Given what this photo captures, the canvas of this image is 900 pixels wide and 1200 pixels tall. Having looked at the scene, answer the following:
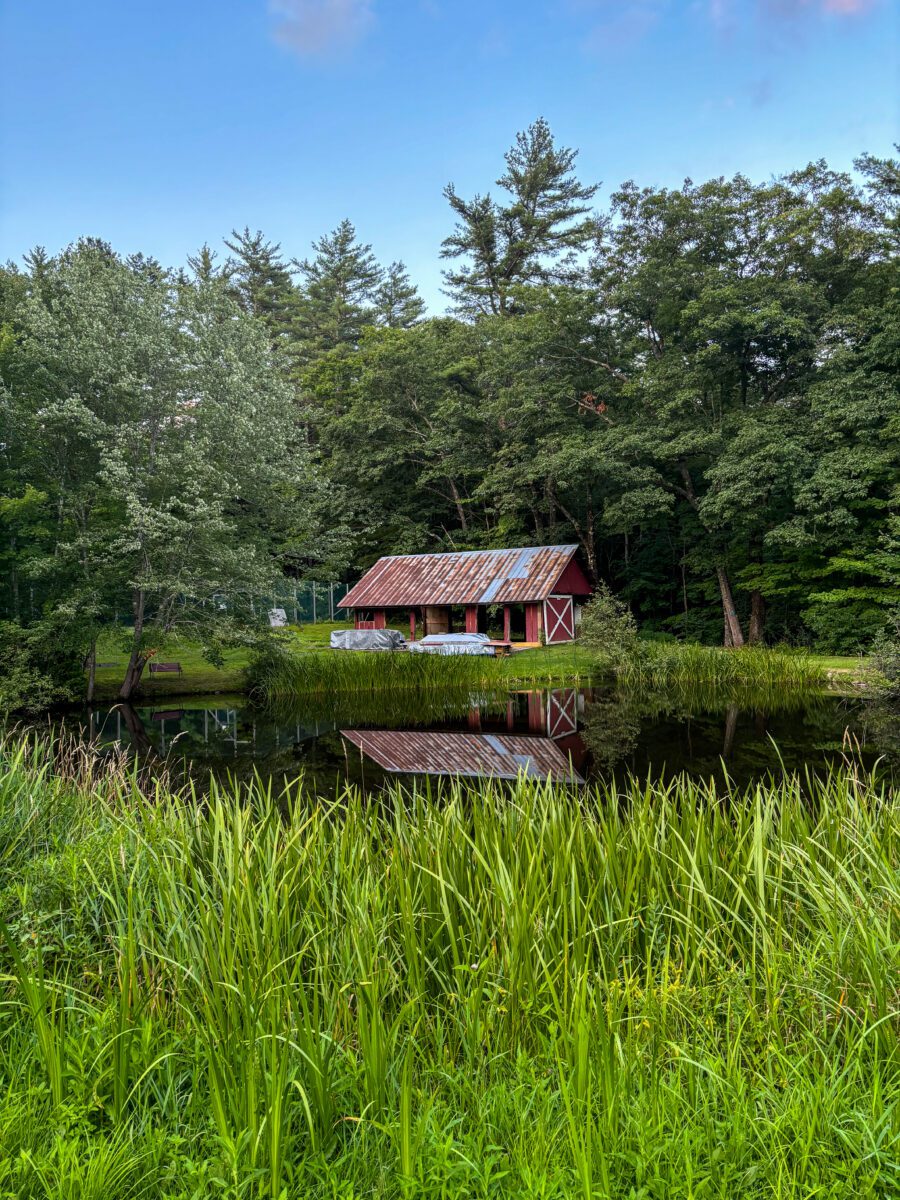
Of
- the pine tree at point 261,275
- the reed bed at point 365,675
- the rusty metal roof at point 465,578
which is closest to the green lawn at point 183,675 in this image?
the reed bed at point 365,675

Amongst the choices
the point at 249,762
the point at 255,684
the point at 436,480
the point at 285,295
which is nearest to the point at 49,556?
the point at 255,684

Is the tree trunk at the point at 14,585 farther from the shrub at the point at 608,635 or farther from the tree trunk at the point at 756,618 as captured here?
the tree trunk at the point at 756,618

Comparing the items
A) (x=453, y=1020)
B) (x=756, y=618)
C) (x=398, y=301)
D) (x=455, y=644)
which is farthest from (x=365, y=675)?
(x=398, y=301)

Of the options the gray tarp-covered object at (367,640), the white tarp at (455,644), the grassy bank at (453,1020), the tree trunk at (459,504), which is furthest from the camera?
the tree trunk at (459,504)

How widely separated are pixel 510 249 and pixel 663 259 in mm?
11962

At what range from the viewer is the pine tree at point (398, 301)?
41.5 m

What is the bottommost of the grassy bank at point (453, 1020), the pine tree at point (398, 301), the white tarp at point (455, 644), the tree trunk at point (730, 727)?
the tree trunk at point (730, 727)

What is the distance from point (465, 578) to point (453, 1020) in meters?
23.1

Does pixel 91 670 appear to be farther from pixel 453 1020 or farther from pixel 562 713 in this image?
pixel 453 1020

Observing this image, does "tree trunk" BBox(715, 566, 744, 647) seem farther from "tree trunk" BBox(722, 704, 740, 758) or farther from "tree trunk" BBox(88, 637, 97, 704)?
"tree trunk" BBox(88, 637, 97, 704)

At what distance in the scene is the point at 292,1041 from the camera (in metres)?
2.50

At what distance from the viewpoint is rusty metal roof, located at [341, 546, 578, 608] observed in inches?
971

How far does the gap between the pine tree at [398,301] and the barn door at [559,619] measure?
23.0m

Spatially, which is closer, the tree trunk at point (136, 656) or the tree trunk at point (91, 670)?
the tree trunk at point (136, 656)
